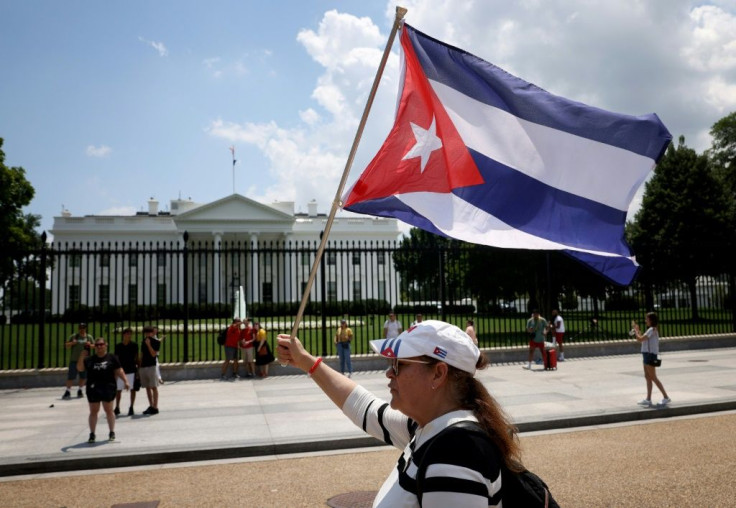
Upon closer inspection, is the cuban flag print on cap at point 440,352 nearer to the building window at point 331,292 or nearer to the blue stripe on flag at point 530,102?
the blue stripe on flag at point 530,102

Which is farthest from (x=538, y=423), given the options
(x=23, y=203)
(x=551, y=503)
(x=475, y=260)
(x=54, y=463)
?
(x=23, y=203)

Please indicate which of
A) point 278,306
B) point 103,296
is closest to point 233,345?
point 278,306

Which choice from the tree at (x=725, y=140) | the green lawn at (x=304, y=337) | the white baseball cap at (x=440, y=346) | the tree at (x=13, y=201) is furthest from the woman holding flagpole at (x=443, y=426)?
the tree at (x=725, y=140)

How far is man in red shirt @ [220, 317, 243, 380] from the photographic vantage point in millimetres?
15469

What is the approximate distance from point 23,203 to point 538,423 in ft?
124

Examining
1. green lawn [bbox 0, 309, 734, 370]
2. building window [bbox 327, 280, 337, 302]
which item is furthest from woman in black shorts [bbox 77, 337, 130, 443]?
building window [bbox 327, 280, 337, 302]

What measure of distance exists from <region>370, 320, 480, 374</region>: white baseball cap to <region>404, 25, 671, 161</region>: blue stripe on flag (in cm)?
296

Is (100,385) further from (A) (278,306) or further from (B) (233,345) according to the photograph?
(B) (233,345)

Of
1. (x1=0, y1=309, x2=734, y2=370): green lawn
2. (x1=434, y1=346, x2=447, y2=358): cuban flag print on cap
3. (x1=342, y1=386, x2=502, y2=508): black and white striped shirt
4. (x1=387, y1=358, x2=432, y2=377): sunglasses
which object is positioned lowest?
(x1=0, y1=309, x2=734, y2=370): green lawn

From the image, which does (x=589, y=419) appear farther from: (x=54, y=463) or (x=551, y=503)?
(x=551, y=503)

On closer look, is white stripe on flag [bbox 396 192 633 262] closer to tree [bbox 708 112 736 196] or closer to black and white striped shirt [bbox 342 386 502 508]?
A: black and white striped shirt [bbox 342 386 502 508]

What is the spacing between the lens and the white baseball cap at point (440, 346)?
6.59ft

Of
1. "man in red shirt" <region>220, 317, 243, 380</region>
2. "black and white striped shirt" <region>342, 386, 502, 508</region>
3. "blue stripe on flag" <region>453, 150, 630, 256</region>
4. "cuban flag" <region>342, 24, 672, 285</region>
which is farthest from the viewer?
"man in red shirt" <region>220, 317, 243, 380</region>

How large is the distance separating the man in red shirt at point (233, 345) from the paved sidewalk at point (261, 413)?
0.53 metres
